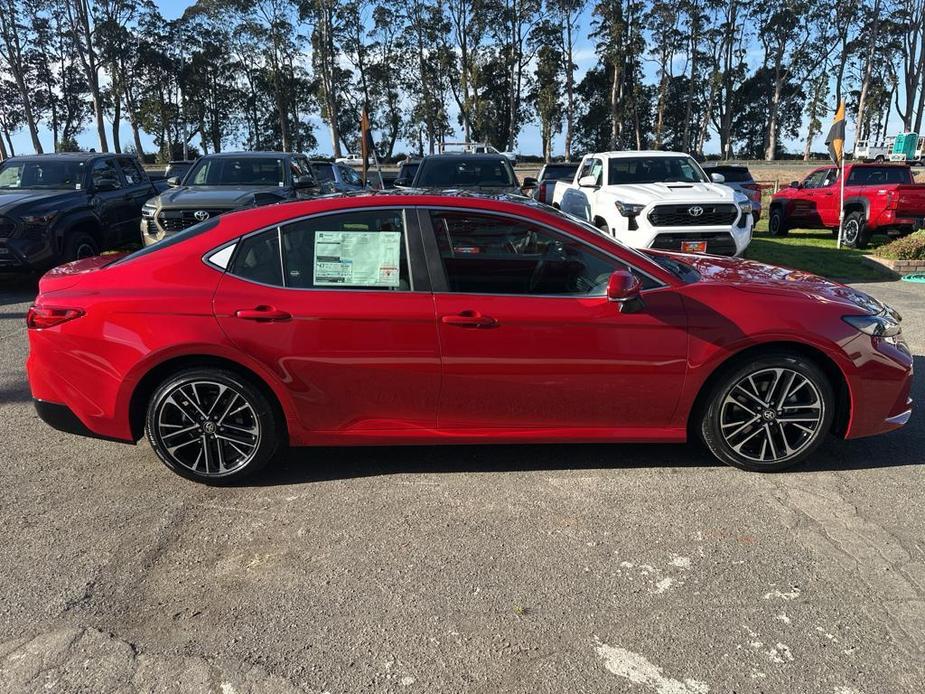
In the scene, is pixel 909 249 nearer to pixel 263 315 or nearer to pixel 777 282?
pixel 777 282

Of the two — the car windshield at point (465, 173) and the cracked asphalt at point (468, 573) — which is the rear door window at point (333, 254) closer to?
the cracked asphalt at point (468, 573)

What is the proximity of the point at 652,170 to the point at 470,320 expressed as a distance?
8.39m

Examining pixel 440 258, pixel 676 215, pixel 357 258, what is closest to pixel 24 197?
pixel 357 258

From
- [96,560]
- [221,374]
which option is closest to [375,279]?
[221,374]

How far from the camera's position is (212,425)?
11.9 ft

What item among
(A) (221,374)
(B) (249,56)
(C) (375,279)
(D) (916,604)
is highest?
(B) (249,56)

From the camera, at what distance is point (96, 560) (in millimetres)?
3027

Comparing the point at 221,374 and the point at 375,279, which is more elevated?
the point at 375,279

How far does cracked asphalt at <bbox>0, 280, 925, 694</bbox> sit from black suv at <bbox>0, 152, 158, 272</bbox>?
5935 millimetres

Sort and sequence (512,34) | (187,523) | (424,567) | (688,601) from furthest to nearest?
(512,34) → (187,523) → (424,567) → (688,601)

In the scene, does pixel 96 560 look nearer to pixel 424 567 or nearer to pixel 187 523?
pixel 187 523

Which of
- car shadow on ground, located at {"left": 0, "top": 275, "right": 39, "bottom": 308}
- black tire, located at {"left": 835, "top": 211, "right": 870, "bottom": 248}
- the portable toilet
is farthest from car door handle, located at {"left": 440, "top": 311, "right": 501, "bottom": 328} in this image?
the portable toilet

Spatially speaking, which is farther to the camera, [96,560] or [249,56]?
[249,56]

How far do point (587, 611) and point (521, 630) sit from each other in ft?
0.97
